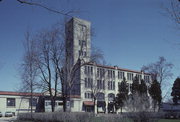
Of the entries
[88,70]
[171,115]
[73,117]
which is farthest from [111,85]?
[73,117]

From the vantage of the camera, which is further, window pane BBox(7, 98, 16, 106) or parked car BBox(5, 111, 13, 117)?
window pane BBox(7, 98, 16, 106)

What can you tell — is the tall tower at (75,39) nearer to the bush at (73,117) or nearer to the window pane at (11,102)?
the bush at (73,117)

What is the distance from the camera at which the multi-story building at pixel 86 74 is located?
30.3 m

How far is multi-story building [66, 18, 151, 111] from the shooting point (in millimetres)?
30344

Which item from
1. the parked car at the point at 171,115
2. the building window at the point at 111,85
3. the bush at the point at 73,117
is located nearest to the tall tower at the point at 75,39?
the bush at the point at 73,117

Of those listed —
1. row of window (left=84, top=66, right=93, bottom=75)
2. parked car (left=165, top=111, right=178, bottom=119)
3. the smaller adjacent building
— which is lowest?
parked car (left=165, top=111, right=178, bottom=119)

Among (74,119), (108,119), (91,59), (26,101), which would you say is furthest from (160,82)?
(108,119)

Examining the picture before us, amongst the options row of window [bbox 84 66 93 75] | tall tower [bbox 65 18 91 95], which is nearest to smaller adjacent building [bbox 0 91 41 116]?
row of window [bbox 84 66 93 75]

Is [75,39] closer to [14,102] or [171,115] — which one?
[14,102]

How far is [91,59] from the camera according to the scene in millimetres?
31062

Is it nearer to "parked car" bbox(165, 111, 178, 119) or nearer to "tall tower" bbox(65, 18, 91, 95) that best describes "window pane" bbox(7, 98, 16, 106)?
"tall tower" bbox(65, 18, 91, 95)

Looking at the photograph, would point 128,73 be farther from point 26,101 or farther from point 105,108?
point 26,101

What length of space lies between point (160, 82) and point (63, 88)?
104 ft

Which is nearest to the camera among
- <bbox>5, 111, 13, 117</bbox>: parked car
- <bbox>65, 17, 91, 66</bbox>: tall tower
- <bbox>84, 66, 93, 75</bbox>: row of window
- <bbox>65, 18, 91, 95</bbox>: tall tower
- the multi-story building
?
<bbox>65, 18, 91, 95</bbox>: tall tower
